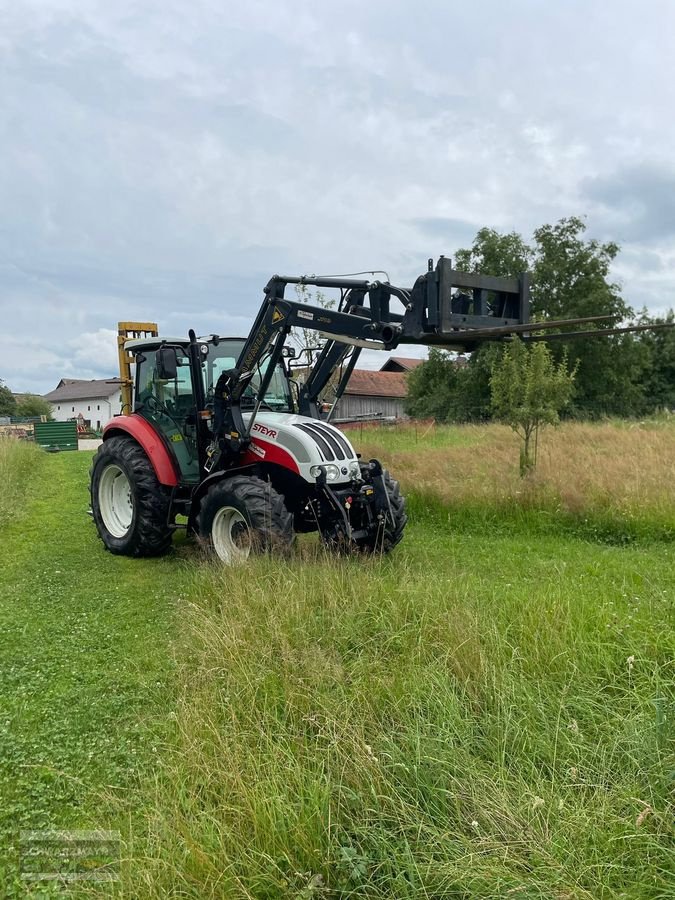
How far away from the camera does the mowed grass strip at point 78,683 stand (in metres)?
3.04

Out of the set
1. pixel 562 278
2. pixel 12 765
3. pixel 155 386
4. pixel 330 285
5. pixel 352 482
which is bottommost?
pixel 12 765

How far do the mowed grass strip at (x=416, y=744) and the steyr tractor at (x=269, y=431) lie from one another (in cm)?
141

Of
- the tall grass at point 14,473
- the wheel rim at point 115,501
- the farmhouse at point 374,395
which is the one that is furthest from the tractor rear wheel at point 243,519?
the farmhouse at point 374,395

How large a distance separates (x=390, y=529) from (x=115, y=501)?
146 inches

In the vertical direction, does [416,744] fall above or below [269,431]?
below

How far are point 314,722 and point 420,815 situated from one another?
766 mm

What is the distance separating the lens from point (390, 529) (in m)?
7.11

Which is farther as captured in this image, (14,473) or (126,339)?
(14,473)

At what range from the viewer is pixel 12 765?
3328 mm

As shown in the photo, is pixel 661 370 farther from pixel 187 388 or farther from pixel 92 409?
pixel 92 409

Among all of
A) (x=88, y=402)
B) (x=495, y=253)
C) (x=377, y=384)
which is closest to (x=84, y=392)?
(x=88, y=402)

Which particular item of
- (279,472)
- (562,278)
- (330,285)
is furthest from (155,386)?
(562,278)

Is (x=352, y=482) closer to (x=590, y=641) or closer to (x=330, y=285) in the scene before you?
(x=330, y=285)

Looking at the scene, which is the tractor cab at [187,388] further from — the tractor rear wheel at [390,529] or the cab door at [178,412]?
the tractor rear wheel at [390,529]
